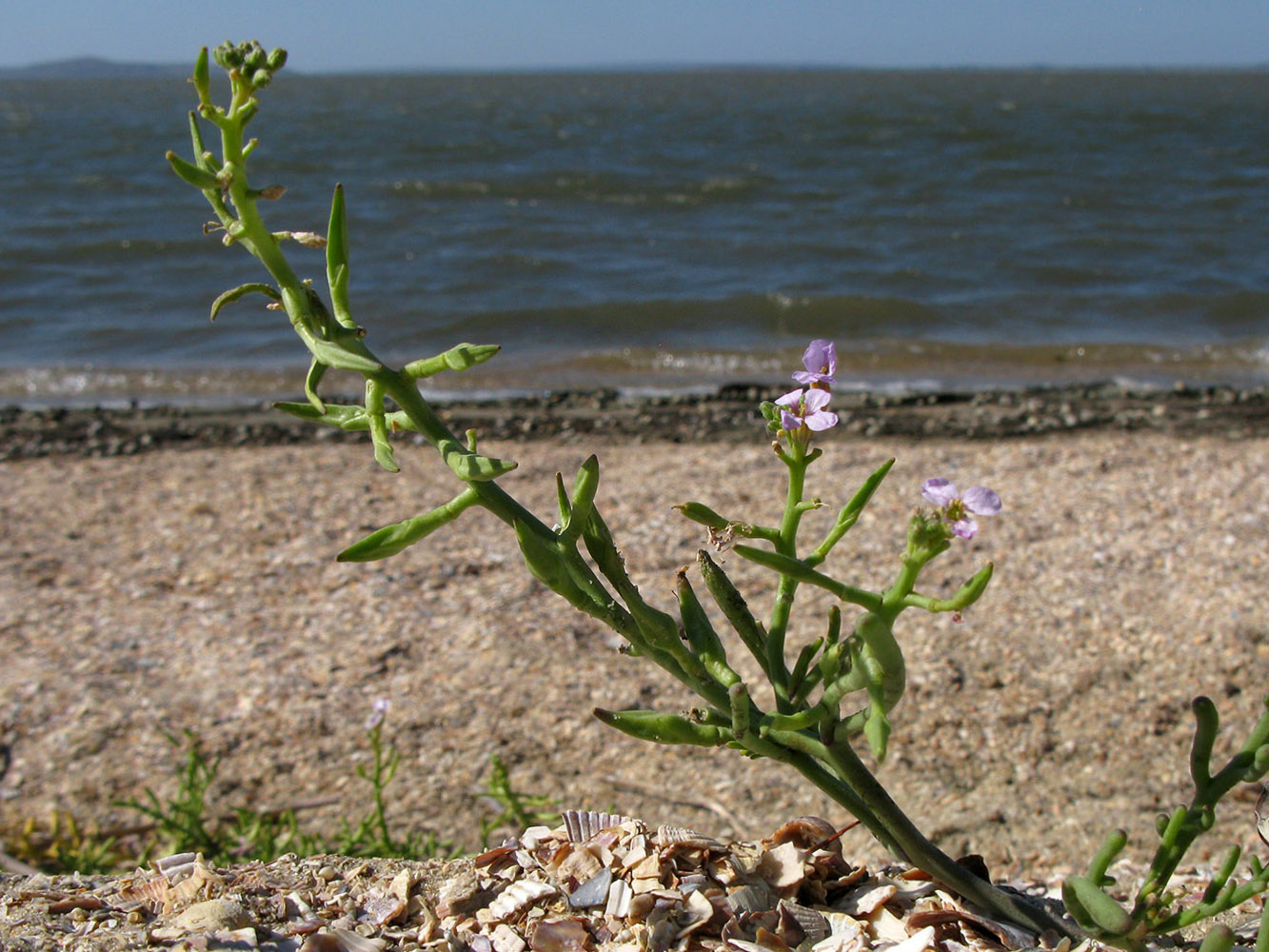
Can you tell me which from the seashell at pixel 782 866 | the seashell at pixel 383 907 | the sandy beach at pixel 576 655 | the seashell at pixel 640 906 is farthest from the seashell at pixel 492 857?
the sandy beach at pixel 576 655

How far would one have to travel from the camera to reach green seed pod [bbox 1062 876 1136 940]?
1.26 m

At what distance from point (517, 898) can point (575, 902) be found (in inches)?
3.2

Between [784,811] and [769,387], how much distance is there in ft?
17.5

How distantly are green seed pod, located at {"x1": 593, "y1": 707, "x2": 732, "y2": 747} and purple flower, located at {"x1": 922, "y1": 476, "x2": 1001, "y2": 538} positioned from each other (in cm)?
35

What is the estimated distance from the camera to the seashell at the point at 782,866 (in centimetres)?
149

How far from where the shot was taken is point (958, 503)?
3.18 ft

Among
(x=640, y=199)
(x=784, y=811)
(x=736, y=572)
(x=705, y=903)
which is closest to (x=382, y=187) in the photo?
(x=640, y=199)

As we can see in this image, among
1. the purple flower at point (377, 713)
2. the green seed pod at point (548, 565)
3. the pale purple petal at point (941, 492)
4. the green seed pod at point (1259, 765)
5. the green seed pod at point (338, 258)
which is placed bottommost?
the purple flower at point (377, 713)

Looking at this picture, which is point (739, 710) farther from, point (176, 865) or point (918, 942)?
point (176, 865)

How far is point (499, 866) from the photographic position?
5.23ft

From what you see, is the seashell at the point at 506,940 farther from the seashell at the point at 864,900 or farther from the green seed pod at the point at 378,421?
the green seed pod at the point at 378,421

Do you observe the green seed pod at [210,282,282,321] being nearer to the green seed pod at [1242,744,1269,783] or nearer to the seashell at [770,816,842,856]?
the seashell at [770,816,842,856]

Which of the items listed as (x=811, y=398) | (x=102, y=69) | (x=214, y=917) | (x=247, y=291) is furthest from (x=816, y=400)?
(x=102, y=69)

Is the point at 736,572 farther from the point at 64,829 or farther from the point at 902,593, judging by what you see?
the point at 902,593
